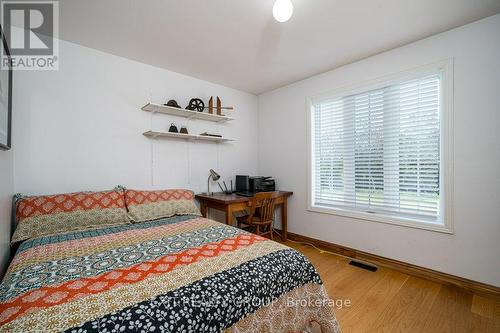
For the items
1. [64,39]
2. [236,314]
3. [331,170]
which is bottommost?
[236,314]

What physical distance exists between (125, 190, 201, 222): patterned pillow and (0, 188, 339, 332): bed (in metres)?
0.48

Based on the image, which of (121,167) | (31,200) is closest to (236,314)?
(31,200)

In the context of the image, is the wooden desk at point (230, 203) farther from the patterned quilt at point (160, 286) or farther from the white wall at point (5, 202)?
the white wall at point (5, 202)

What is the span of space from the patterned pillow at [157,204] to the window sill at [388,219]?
1.79 m

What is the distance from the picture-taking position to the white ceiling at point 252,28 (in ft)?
5.64

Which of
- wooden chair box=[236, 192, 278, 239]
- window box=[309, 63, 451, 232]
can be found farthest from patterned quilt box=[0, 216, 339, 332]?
window box=[309, 63, 451, 232]

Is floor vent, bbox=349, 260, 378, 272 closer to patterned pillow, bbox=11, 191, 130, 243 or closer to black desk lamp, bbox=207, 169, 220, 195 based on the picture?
black desk lamp, bbox=207, 169, 220, 195

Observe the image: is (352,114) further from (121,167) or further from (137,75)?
(121,167)

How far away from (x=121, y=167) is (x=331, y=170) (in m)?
2.71

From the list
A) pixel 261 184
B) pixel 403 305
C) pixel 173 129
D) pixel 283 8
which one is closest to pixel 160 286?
pixel 283 8

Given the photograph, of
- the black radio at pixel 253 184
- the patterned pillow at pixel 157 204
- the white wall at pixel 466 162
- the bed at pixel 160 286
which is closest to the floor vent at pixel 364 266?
the white wall at pixel 466 162

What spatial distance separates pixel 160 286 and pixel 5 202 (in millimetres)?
1550

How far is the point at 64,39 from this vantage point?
2.13 metres

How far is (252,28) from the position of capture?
198 cm
